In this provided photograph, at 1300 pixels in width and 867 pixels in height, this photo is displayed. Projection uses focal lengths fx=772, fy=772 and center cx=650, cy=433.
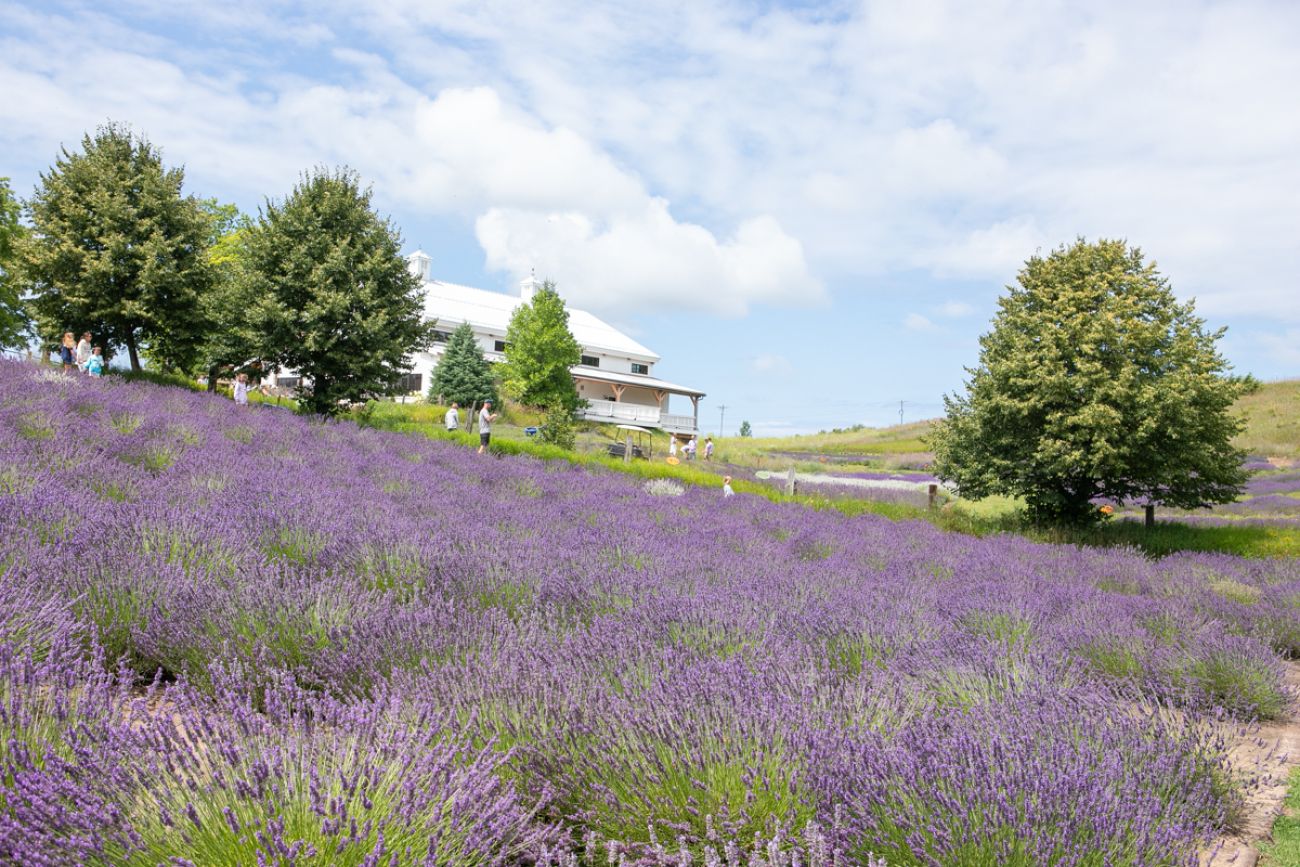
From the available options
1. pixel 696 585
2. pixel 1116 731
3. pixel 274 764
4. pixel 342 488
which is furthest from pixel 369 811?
pixel 342 488

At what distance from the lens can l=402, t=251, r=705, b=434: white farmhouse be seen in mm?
39125

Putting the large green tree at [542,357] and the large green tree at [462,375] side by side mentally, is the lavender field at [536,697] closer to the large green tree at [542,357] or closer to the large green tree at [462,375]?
the large green tree at [462,375]

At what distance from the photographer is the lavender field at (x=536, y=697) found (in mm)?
1838

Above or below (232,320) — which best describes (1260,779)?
below

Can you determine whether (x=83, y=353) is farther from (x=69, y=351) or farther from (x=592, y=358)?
(x=592, y=358)

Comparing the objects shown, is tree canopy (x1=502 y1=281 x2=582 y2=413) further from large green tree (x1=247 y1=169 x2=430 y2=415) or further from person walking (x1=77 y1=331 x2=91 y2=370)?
person walking (x1=77 y1=331 x2=91 y2=370)

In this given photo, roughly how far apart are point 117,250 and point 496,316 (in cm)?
2631

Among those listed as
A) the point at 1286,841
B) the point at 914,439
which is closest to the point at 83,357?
the point at 1286,841

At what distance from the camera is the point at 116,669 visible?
3.12 metres

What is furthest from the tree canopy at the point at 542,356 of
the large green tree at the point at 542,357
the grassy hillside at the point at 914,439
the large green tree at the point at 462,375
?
the grassy hillside at the point at 914,439

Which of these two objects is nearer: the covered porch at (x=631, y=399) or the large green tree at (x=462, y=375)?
the large green tree at (x=462, y=375)

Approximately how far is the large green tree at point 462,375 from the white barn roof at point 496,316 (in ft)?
16.8

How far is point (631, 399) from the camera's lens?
43.9 metres

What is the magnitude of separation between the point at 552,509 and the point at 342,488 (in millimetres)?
2154
